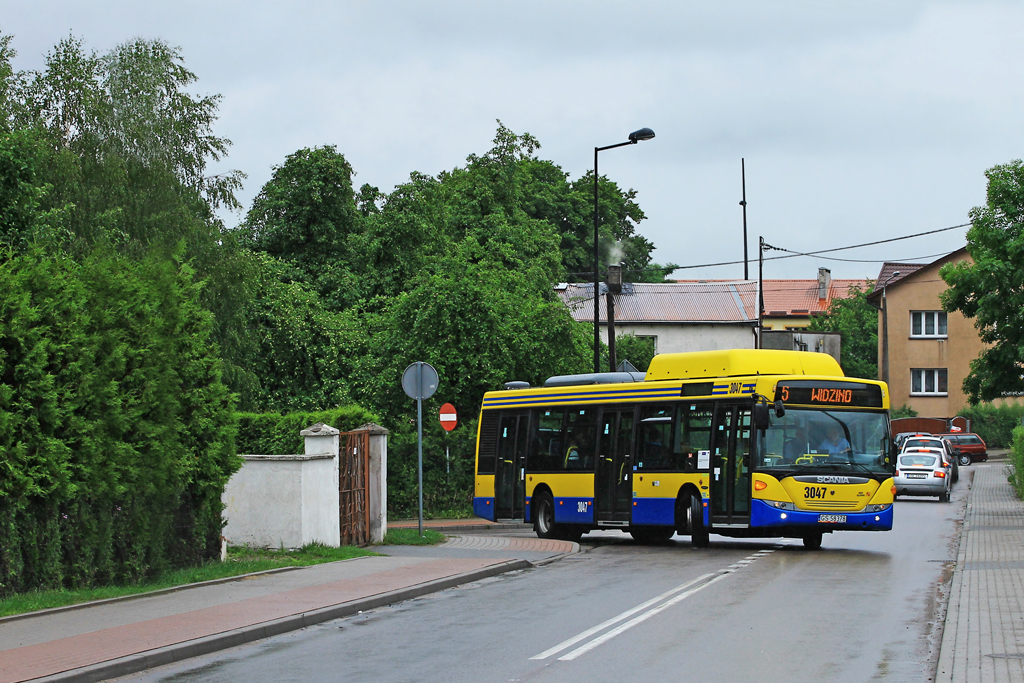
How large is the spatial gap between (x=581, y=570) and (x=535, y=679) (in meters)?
8.68

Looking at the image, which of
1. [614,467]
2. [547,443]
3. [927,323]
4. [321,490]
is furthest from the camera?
[927,323]

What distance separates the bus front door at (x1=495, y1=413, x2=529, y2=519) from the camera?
24.1 meters

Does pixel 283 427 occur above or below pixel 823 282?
below

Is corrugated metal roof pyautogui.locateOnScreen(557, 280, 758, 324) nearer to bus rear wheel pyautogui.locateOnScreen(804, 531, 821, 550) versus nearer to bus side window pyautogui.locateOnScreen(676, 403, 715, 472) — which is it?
bus side window pyautogui.locateOnScreen(676, 403, 715, 472)

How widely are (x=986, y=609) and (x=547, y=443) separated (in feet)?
40.3

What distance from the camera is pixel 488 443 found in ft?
81.7

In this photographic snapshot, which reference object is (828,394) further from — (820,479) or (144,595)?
(144,595)

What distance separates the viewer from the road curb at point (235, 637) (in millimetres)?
8820

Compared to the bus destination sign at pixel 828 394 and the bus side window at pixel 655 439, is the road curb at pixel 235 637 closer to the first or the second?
the bus side window at pixel 655 439

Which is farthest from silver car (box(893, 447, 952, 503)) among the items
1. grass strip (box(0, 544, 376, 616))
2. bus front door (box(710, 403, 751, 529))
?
grass strip (box(0, 544, 376, 616))

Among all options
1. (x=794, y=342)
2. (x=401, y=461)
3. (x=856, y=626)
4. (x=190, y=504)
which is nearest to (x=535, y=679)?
(x=856, y=626)

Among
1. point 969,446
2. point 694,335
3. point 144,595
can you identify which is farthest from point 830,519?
point 694,335

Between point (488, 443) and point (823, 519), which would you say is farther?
point (488, 443)

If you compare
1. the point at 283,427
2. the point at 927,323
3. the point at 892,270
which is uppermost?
the point at 892,270
